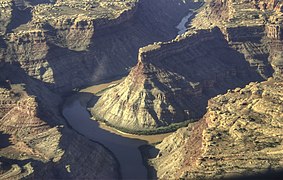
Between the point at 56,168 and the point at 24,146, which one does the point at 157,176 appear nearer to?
the point at 56,168

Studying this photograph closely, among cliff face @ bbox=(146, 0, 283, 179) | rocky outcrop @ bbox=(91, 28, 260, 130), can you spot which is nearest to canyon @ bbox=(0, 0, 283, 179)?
cliff face @ bbox=(146, 0, 283, 179)

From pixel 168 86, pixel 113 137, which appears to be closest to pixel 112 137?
pixel 113 137

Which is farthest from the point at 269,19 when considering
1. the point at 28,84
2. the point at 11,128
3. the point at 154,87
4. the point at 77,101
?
the point at 11,128

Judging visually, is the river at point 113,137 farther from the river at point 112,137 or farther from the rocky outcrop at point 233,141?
the rocky outcrop at point 233,141

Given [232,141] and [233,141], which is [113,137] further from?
[233,141]

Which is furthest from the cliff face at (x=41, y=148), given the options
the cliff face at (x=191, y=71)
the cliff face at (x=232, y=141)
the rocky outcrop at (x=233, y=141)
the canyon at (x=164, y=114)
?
the cliff face at (x=191, y=71)

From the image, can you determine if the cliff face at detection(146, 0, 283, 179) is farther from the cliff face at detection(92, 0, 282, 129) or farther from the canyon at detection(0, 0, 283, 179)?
the cliff face at detection(92, 0, 282, 129)
